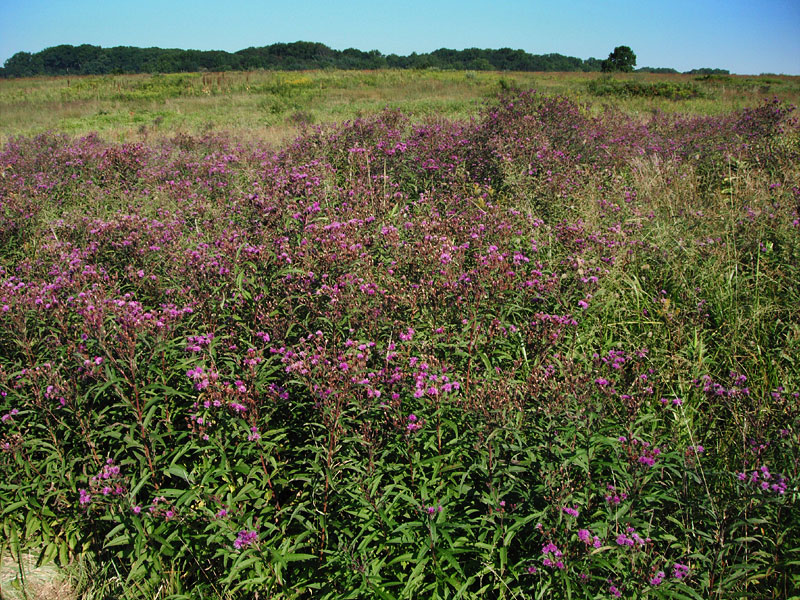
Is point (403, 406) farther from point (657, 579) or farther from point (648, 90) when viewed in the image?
point (648, 90)

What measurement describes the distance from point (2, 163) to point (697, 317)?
34.3ft

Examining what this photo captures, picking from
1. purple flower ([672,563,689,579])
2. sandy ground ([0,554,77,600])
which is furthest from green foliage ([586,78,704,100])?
sandy ground ([0,554,77,600])

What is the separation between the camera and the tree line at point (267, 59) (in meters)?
69.7

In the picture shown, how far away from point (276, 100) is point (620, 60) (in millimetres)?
44332

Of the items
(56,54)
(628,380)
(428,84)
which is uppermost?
(56,54)

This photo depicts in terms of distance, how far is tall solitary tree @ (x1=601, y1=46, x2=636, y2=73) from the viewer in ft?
168

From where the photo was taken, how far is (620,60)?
52.1 meters

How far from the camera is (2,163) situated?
8453 mm

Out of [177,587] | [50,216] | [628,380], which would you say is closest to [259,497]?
[177,587]

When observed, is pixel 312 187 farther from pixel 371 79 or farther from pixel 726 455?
pixel 371 79

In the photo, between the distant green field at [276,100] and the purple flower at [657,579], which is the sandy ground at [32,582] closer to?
the purple flower at [657,579]

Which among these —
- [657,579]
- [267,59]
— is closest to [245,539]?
[657,579]

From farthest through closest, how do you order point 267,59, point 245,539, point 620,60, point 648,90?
point 267,59 → point 620,60 → point 648,90 → point 245,539

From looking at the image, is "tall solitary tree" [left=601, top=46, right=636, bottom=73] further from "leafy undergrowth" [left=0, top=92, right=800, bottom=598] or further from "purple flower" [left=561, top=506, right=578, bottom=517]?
"purple flower" [left=561, top=506, right=578, bottom=517]
